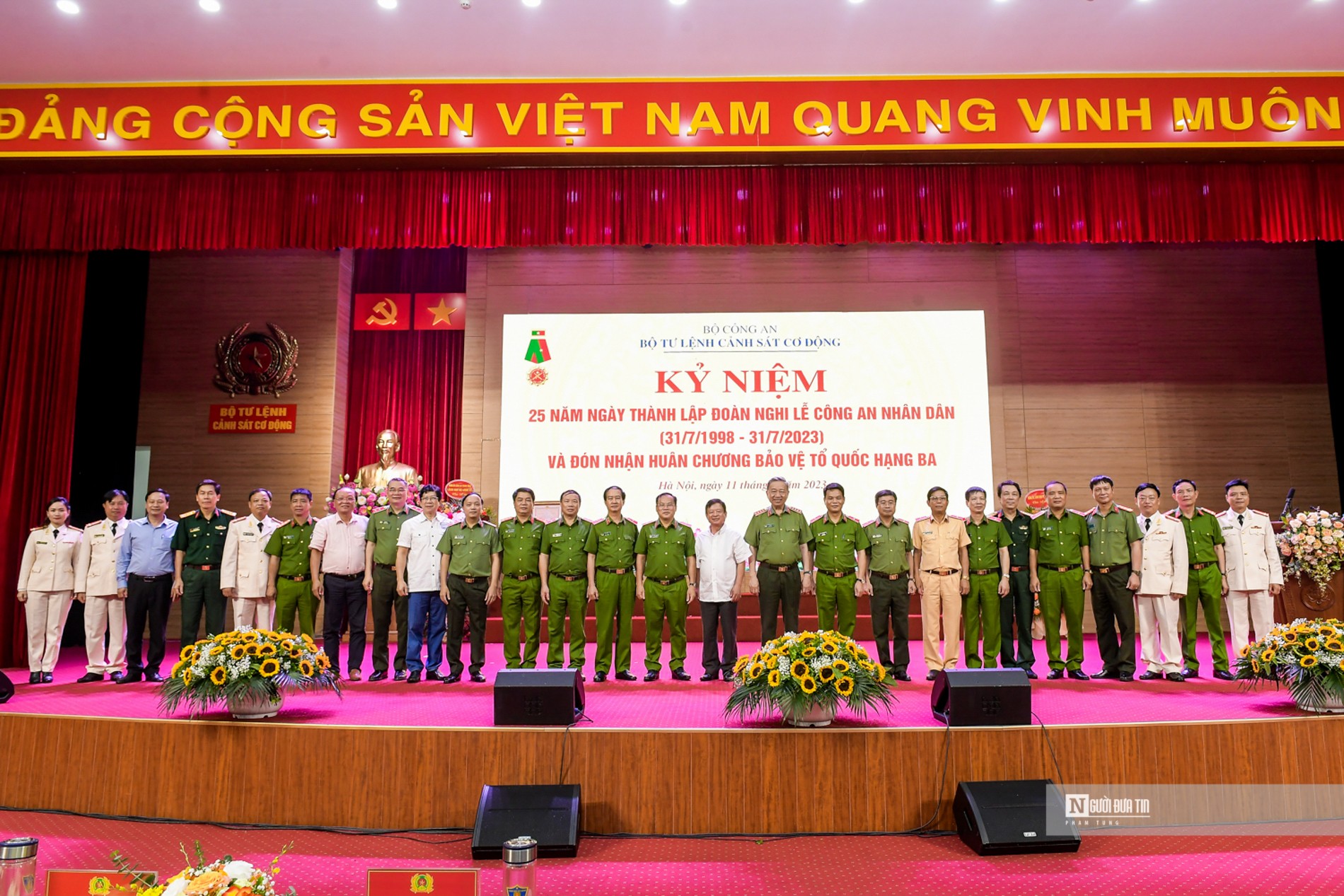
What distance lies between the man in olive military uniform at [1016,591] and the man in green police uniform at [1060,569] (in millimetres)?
44

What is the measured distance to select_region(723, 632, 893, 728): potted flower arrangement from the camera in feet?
11.6

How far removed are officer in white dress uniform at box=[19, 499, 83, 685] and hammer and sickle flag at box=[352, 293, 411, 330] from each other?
4.28m

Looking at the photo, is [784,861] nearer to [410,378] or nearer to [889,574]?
[889,574]

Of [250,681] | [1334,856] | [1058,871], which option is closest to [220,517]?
[250,681]

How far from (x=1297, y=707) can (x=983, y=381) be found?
3.83 metres

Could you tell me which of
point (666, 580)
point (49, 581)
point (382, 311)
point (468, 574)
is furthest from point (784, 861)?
point (382, 311)

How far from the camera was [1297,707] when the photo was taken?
3.81 m

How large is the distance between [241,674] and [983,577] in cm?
393

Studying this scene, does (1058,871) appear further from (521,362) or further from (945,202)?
(521,362)

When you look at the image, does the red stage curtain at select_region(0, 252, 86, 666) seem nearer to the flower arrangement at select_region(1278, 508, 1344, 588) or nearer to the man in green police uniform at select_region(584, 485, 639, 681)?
the man in green police uniform at select_region(584, 485, 639, 681)

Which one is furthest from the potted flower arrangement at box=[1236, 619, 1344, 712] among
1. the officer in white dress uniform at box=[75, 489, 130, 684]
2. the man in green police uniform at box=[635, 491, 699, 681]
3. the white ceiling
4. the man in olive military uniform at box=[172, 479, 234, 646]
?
the officer in white dress uniform at box=[75, 489, 130, 684]

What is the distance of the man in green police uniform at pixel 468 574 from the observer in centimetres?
504

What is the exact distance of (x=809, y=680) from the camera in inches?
138

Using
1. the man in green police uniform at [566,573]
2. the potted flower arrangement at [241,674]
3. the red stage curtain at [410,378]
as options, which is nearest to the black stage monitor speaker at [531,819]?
the potted flower arrangement at [241,674]
